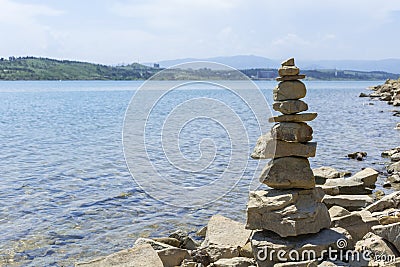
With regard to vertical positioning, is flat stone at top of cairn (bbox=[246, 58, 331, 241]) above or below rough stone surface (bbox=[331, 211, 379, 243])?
above

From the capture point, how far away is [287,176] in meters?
10.8

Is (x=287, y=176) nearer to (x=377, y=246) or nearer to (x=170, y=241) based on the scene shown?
(x=377, y=246)

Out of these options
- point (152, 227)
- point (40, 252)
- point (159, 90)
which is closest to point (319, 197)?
point (152, 227)

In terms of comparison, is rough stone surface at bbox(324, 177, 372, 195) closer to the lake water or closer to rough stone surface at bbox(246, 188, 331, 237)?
the lake water

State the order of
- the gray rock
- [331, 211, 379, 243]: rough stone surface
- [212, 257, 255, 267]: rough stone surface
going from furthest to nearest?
1. the gray rock
2. [331, 211, 379, 243]: rough stone surface
3. [212, 257, 255, 267]: rough stone surface

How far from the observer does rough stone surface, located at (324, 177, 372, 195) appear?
57.0 ft

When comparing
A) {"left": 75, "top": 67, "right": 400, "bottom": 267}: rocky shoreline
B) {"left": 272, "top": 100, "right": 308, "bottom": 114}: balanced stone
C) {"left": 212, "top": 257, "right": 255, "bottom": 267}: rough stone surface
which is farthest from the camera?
{"left": 272, "top": 100, "right": 308, "bottom": 114}: balanced stone

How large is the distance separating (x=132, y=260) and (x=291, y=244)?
127 inches

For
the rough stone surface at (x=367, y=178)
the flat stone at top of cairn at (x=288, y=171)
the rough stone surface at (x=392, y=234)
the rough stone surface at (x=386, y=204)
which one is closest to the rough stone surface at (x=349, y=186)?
the rough stone surface at (x=367, y=178)

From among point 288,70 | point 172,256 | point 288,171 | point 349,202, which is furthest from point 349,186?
point 172,256

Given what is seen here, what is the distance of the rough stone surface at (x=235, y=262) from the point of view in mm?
10148

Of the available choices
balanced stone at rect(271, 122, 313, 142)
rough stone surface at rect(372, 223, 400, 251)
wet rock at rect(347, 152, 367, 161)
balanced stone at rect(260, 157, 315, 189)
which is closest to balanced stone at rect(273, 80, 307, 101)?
balanced stone at rect(271, 122, 313, 142)

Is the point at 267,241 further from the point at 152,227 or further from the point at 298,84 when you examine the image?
the point at 152,227

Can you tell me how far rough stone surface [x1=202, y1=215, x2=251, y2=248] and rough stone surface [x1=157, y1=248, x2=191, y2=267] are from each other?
0.76m
